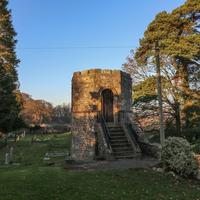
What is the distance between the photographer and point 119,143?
577 inches

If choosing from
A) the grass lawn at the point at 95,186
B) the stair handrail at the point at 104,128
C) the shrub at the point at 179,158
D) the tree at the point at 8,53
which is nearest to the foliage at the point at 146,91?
the stair handrail at the point at 104,128

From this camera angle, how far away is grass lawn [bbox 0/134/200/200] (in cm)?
716

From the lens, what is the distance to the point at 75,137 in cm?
1570

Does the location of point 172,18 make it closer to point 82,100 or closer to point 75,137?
point 82,100

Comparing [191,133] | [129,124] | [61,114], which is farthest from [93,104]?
[61,114]

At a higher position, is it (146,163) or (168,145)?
(168,145)

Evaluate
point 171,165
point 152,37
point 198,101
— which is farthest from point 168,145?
point 152,37

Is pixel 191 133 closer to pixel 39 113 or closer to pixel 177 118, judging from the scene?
pixel 177 118

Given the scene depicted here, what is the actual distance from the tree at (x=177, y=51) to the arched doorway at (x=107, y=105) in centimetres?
745

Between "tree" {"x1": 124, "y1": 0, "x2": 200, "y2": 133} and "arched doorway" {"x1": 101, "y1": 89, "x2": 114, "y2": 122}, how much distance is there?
24.4 feet

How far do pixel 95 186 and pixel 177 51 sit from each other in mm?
15657

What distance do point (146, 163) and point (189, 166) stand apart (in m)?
2.40

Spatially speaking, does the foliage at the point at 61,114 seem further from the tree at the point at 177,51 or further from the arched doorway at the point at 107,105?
the arched doorway at the point at 107,105

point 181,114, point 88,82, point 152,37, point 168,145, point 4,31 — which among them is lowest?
point 168,145
